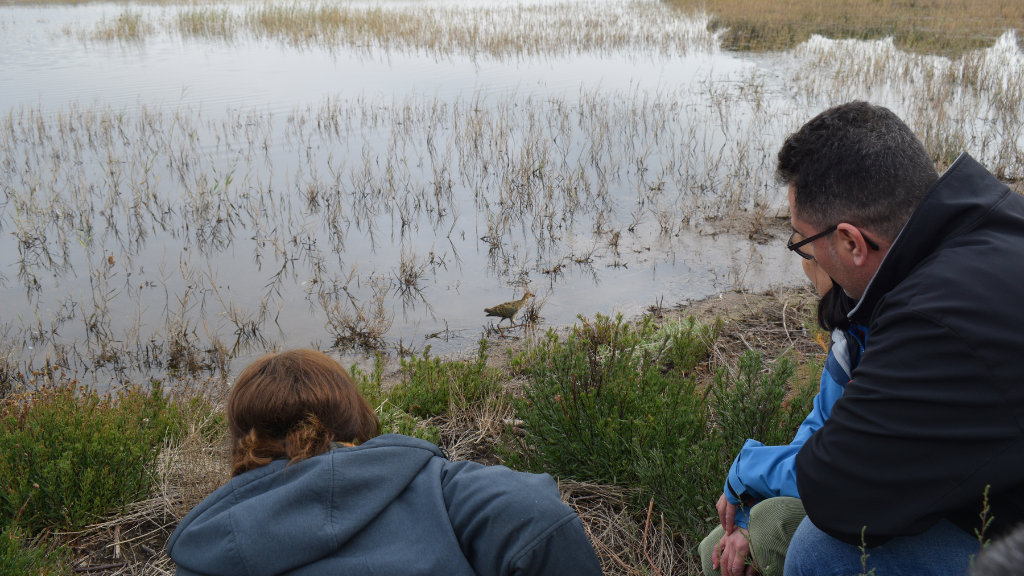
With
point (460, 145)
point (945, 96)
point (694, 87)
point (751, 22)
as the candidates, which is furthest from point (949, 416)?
point (751, 22)

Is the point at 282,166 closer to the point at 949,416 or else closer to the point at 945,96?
the point at 949,416

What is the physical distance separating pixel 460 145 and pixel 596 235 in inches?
137

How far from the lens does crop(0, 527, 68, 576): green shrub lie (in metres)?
2.21

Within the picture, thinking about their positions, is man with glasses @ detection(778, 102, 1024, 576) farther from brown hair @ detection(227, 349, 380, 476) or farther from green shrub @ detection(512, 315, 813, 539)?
brown hair @ detection(227, 349, 380, 476)

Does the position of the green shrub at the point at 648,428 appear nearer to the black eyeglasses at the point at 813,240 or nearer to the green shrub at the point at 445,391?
the green shrub at the point at 445,391

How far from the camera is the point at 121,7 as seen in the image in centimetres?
2612

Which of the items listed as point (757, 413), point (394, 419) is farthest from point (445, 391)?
point (757, 413)

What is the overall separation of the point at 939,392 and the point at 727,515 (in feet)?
2.73

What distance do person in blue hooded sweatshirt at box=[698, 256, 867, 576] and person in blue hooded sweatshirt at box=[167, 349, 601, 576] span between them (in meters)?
0.53

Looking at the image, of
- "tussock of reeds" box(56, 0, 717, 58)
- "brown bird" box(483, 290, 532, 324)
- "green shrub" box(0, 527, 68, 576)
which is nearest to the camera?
"green shrub" box(0, 527, 68, 576)

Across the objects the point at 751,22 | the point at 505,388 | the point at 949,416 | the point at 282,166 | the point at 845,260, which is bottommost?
the point at 505,388

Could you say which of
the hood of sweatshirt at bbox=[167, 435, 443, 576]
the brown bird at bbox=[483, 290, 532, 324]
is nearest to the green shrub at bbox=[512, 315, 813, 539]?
the hood of sweatshirt at bbox=[167, 435, 443, 576]

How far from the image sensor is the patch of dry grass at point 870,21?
667 inches

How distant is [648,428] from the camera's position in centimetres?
274
